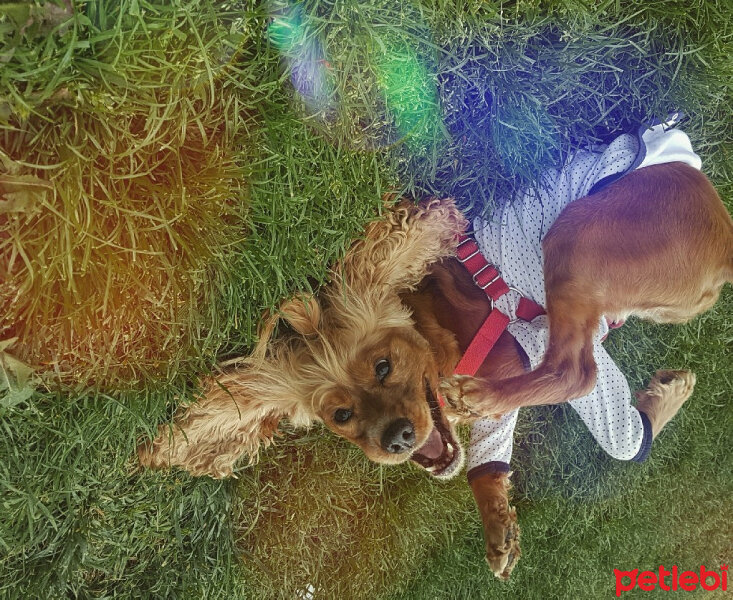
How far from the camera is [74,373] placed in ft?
→ 6.57

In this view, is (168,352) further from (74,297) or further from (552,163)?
(552,163)

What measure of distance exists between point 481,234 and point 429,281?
0.31m

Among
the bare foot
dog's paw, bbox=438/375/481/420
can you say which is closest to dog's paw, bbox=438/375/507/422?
dog's paw, bbox=438/375/481/420

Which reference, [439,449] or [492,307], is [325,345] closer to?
[439,449]

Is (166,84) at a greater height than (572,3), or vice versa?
(166,84)

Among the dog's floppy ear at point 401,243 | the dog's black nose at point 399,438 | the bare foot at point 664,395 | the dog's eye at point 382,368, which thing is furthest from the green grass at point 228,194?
the bare foot at point 664,395

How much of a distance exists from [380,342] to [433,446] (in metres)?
0.51

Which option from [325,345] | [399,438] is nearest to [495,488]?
[399,438]

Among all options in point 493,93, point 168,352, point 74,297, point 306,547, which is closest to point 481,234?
point 493,93

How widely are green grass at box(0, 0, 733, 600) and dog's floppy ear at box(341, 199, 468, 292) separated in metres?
0.08

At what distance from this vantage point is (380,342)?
93.2 inches

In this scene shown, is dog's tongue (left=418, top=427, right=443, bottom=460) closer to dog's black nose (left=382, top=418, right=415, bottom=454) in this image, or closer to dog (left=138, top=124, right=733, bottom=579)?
dog (left=138, top=124, right=733, bottom=579)

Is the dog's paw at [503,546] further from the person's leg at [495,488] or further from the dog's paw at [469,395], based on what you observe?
the dog's paw at [469,395]

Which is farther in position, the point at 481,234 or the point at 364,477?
the point at 364,477
